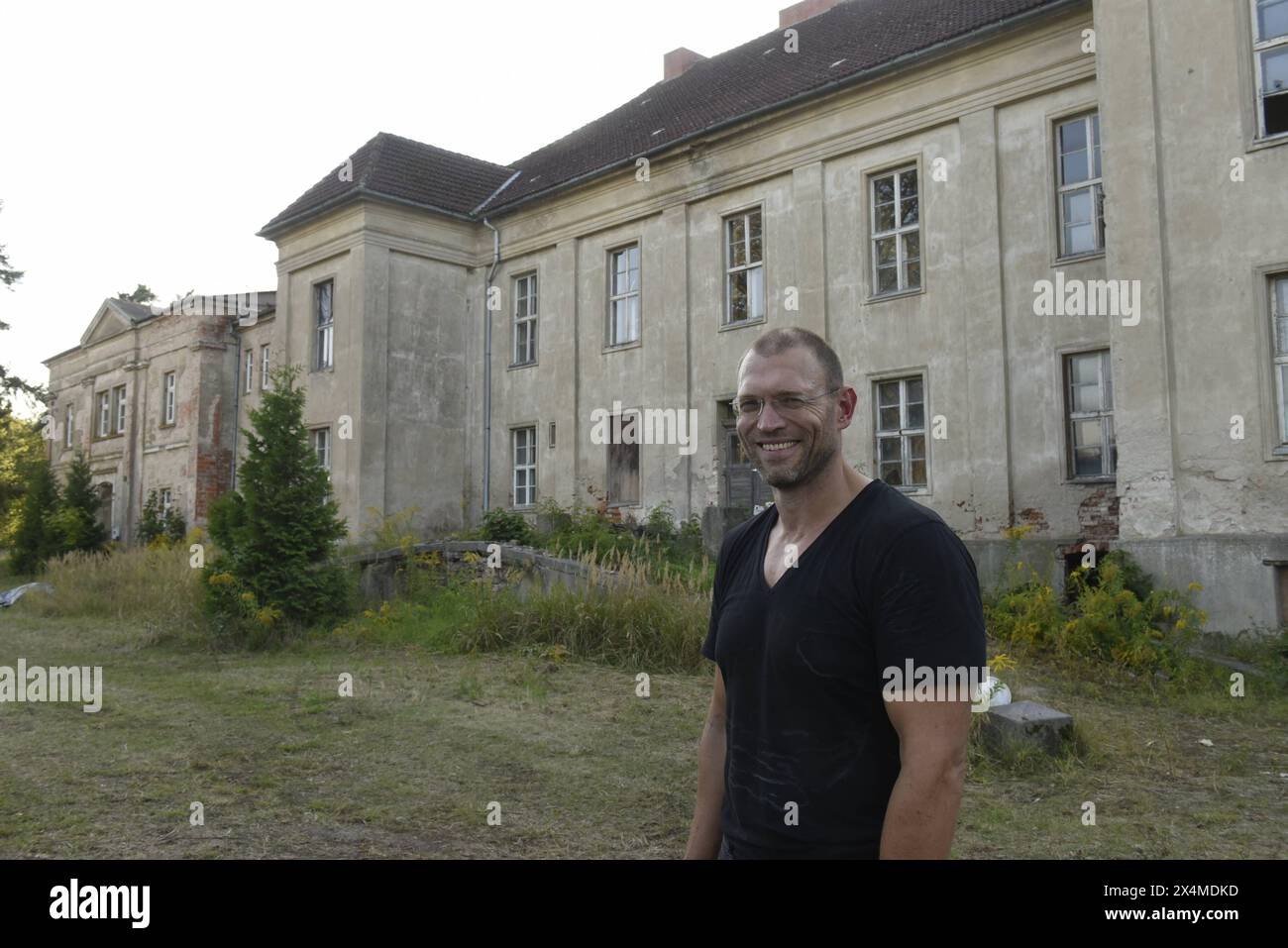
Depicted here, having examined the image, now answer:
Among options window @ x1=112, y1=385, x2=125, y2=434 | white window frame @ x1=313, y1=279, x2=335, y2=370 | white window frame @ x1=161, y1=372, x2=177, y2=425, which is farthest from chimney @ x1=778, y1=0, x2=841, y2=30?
window @ x1=112, y1=385, x2=125, y2=434

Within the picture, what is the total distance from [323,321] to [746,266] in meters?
11.5

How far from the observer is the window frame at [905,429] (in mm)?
16734

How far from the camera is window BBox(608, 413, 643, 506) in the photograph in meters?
21.5

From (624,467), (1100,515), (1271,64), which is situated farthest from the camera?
(624,467)

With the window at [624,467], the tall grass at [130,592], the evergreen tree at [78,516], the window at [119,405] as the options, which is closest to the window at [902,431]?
the window at [624,467]

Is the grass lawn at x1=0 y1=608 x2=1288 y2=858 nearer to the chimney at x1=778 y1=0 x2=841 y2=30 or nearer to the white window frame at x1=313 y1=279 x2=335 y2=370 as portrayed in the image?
the white window frame at x1=313 y1=279 x2=335 y2=370

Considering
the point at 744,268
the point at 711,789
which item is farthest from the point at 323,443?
the point at 711,789

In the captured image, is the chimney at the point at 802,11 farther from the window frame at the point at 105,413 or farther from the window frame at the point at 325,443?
the window frame at the point at 105,413

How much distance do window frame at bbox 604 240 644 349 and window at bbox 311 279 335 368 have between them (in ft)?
24.1

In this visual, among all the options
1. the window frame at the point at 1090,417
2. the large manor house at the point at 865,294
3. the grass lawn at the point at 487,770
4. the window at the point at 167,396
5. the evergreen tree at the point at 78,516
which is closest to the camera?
the grass lawn at the point at 487,770

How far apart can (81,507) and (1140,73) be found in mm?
28573

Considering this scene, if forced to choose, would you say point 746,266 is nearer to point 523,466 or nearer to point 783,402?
point 523,466

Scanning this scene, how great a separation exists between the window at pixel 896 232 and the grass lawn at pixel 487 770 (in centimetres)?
828

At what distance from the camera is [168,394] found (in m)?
31.5
